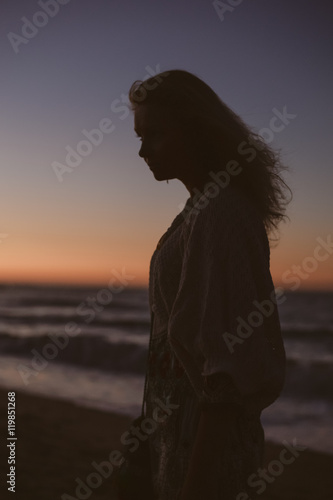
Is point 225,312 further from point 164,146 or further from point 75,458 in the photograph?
point 75,458

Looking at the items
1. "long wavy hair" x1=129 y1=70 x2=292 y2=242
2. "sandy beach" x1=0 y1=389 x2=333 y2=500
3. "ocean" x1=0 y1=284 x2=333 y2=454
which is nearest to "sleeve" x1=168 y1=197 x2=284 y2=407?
"long wavy hair" x1=129 y1=70 x2=292 y2=242

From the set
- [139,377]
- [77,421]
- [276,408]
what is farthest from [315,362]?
[77,421]

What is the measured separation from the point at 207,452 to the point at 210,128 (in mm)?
819

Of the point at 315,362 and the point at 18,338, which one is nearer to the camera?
the point at 315,362

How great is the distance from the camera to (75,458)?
6.69 metres

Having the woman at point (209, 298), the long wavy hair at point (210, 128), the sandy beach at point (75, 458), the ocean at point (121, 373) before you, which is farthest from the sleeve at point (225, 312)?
the ocean at point (121, 373)

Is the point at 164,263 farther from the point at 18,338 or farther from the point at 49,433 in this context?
the point at 18,338

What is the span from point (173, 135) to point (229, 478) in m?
0.90

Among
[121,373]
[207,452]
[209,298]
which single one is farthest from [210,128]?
[121,373]

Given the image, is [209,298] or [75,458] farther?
[75,458]

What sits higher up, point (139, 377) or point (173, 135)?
point (173, 135)

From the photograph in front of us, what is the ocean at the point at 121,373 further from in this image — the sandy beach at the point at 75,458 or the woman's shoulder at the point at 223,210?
the woman's shoulder at the point at 223,210

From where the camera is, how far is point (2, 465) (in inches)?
222

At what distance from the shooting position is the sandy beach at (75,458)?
552cm
